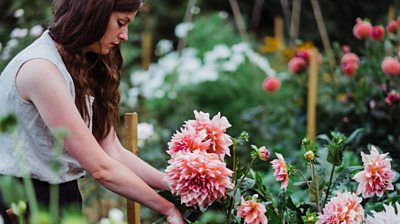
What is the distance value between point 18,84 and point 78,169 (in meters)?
0.30

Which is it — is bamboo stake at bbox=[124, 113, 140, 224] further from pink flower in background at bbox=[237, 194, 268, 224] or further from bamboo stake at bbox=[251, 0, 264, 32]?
bamboo stake at bbox=[251, 0, 264, 32]

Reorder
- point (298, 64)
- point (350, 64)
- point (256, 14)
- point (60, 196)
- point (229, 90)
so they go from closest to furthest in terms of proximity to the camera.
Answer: point (60, 196)
point (350, 64)
point (298, 64)
point (229, 90)
point (256, 14)

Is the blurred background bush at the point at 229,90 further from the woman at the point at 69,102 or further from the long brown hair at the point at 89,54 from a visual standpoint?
the woman at the point at 69,102

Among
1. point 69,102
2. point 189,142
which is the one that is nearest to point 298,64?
point 189,142

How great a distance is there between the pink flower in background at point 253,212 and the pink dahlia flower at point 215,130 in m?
0.13

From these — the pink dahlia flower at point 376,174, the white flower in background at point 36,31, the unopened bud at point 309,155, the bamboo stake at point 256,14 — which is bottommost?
the bamboo stake at point 256,14

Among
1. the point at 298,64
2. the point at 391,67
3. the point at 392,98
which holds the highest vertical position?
the point at 391,67

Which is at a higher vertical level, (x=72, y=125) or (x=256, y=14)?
(x=72, y=125)

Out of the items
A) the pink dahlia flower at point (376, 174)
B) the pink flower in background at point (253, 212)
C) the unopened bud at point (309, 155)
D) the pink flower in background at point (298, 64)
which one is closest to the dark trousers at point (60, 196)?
the pink flower in background at point (253, 212)

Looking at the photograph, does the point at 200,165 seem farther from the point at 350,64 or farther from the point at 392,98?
the point at 350,64

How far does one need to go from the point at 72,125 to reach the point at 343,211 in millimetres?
674

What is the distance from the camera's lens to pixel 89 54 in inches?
79.2

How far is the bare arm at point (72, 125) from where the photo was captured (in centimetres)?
169

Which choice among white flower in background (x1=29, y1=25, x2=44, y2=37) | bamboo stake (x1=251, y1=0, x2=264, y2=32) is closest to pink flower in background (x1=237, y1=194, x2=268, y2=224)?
white flower in background (x1=29, y1=25, x2=44, y2=37)
